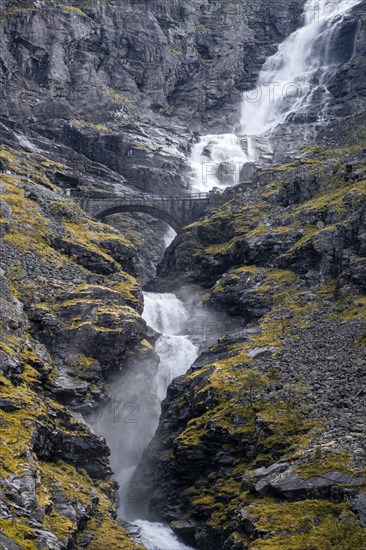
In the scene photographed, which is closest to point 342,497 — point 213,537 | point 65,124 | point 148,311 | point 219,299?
point 213,537

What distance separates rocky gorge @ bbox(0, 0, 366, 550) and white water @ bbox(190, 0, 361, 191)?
147cm

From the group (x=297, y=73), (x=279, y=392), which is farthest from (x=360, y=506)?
(x=297, y=73)

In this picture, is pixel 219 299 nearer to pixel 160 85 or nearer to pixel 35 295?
pixel 35 295

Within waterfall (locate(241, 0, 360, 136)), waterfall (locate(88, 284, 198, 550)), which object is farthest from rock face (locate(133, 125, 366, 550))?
waterfall (locate(241, 0, 360, 136))

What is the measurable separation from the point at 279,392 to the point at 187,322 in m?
25.3

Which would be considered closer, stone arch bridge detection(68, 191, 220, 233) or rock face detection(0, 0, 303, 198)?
stone arch bridge detection(68, 191, 220, 233)

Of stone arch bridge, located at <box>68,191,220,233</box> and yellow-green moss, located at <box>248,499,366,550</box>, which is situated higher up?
stone arch bridge, located at <box>68,191,220,233</box>

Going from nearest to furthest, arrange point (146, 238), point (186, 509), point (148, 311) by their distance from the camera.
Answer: point (186, 509), point (148, 311), point (146, 238)

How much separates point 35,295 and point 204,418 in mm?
16793

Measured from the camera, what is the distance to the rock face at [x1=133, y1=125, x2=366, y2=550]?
3447 cm

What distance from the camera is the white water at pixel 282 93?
355ft

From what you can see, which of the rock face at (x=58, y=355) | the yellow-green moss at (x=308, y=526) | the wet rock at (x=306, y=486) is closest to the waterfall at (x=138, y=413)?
the rock face at (x=58, y=355)

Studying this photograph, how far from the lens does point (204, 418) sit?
4575 centimetres

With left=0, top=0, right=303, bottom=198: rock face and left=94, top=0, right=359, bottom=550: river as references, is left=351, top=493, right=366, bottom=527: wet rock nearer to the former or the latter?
left=94, top=0, right=359, bottom=550: river
